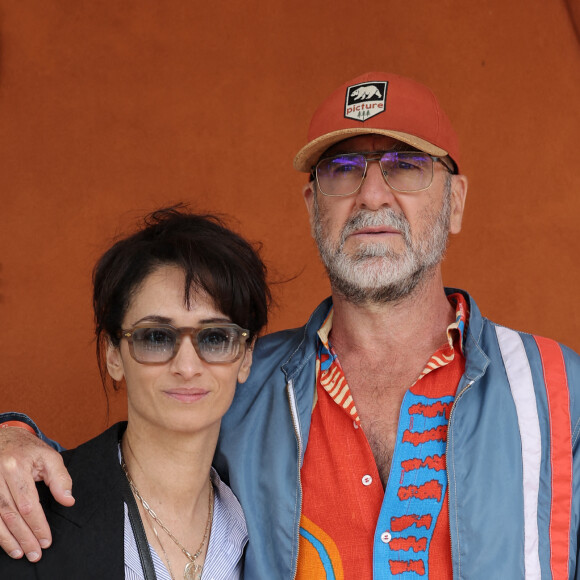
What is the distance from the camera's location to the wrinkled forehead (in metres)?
2.52

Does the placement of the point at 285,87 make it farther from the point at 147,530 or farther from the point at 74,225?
the point at 147,530

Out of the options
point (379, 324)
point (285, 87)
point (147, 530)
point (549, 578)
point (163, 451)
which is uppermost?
point (285, 87)

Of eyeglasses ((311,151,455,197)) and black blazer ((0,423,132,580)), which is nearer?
black blazer ((0,423,132,580))

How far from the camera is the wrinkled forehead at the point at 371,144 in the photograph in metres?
2.52

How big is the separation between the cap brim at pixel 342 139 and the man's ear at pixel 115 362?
2.86 feet

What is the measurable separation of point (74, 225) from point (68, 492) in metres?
1.93

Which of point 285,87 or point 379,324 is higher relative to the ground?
point 285,87

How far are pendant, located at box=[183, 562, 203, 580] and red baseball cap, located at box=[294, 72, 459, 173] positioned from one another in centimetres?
125

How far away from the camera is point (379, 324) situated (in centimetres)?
252

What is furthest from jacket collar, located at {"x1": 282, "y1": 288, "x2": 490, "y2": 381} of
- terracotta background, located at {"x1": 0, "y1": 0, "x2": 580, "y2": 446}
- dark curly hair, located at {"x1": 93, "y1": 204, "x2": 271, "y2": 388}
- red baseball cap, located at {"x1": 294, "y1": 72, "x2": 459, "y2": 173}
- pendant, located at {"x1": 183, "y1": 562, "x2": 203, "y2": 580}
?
terracotta background, located at {"x1": 0, "y1": 0, "x2": 580, "y2": 446}

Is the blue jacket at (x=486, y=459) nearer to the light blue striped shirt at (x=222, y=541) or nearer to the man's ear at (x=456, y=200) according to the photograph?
the light blue striped shirt at (x=222, y=541)

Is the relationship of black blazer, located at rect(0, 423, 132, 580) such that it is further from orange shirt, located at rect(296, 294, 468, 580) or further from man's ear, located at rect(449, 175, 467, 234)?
man's ear, located at rect(449, 175, 467, 234)

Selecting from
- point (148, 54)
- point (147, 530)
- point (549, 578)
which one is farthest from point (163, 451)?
point (148, 54)

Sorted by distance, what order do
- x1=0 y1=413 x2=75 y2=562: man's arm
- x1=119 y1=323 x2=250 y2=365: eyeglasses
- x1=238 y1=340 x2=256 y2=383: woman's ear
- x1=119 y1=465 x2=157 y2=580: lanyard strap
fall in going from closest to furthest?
x1=0 y1=413 x2=75 y2=562: man's arm, x1=119 y1=465 x2=157 y2=580: lanyard strap, x1=119 y1=323 x2=250 y2=365: eyeglasses, x1=238 y1=340 x2=256 y2=383: woman's ear
